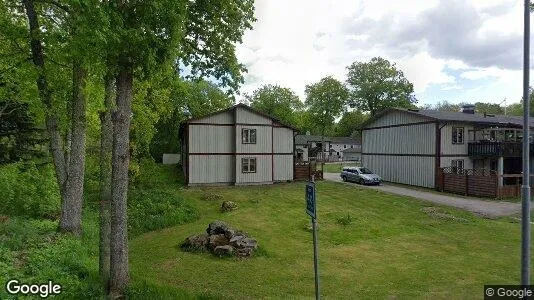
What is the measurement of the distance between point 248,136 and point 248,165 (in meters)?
2.57

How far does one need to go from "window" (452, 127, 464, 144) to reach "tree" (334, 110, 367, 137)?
1964 inches

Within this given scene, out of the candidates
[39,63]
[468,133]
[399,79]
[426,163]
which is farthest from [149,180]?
[399,79]

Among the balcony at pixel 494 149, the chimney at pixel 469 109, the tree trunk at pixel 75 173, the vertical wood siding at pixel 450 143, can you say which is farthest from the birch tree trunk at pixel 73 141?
the chimney at pixel 469 109

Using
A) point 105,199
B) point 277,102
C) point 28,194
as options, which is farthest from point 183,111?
point 105,199

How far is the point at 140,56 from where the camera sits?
32.3ft

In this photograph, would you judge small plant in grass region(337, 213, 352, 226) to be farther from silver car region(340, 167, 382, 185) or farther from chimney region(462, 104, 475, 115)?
chimney region(462, 104, 475, 115)

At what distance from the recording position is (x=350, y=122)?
90.4 meters

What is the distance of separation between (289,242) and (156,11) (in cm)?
1105

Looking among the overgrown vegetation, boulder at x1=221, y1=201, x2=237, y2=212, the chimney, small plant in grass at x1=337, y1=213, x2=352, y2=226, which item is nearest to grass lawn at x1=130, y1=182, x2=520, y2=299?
small plant in grass at x1=337, y1=213, x2=352, y2=226

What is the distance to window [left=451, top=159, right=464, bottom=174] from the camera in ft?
109

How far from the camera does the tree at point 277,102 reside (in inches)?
2707

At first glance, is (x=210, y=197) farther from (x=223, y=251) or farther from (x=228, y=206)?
(x=223, y=251)

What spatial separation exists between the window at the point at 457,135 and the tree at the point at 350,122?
49.9 m

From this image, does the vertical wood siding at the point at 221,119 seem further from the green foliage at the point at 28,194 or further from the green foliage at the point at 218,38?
the green foliage at the point at 218,38
